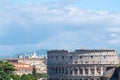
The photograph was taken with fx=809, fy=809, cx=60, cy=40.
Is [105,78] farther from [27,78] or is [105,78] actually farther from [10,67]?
[27,78]

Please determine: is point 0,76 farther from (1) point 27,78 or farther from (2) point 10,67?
(1) point 27,78

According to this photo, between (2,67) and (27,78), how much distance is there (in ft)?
155

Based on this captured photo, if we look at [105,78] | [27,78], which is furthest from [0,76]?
[27,78]

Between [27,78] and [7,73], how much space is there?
158ft

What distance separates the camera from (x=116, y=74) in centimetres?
11312

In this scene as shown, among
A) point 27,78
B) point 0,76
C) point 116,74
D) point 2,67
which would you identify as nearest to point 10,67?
point 2,67

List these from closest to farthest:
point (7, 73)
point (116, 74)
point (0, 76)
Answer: point (116, 74) → point (0, 76) → point (7, 73)

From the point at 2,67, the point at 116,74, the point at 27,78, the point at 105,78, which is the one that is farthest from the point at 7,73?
the point at 27,78

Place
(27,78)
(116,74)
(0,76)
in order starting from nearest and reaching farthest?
(116,74) → (0,76) → (27,78)

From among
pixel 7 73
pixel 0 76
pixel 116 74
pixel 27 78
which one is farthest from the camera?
pixel 27 78

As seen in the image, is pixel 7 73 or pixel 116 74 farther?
pixel 7 73

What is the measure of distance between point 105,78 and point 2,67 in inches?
686

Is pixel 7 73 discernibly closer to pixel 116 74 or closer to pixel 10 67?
pixel 10 67

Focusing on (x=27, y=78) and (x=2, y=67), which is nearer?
(x=2, y=67)
